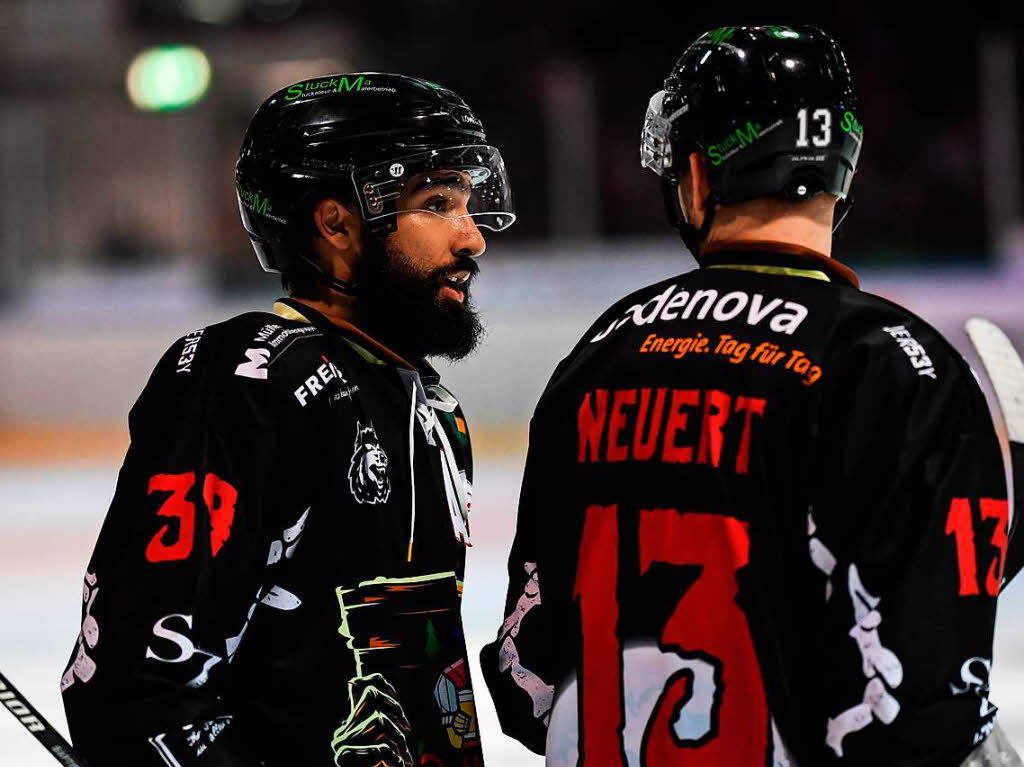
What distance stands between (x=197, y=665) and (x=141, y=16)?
916 cm

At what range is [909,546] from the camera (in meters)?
1.29

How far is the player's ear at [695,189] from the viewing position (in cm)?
154

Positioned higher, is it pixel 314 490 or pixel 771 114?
pixel 771 114

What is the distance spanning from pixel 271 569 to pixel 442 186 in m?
0.55

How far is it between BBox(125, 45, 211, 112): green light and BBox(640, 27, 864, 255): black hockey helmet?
28.7ft

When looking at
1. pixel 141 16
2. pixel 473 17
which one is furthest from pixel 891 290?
pixel 141 16

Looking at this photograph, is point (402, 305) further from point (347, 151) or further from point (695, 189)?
point (695, 189)

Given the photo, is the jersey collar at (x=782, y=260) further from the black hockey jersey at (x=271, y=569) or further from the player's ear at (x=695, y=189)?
the black hockey jersey at (x=271, y=569)

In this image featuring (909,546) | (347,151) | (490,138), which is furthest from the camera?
(490,138)

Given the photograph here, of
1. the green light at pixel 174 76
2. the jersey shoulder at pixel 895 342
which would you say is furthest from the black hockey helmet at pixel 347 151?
the green light at pixel 174 76

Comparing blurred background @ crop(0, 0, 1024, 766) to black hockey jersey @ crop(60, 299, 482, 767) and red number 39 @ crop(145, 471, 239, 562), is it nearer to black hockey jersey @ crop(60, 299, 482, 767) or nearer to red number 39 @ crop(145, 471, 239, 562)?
black hockey jersey @ crop(60, 299, 482, 767)

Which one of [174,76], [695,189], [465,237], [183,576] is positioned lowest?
[174,76]

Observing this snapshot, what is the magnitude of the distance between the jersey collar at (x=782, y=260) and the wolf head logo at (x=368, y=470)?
433 millimetres

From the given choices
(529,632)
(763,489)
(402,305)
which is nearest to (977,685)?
(763,489)
